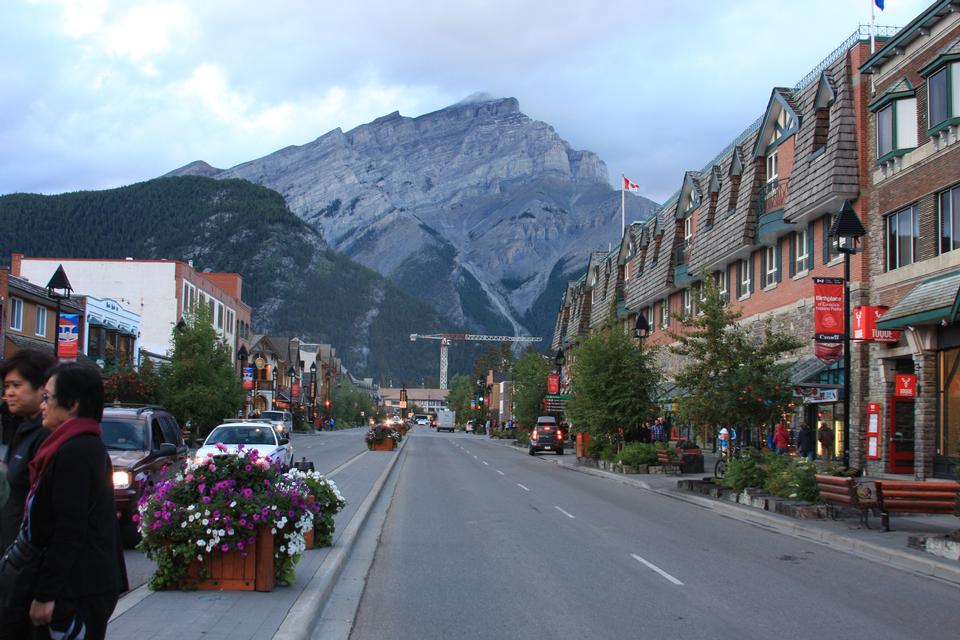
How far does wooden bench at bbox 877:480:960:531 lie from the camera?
15414mm

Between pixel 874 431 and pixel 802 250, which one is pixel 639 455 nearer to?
pixel 874 431

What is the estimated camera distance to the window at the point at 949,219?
77.2 ft

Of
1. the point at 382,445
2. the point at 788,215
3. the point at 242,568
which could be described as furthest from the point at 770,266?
the point at 242,568

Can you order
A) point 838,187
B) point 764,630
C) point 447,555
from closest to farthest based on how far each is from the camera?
point 764,630 < point 447,555 < point 838,187

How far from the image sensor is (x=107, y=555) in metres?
→ 4.40

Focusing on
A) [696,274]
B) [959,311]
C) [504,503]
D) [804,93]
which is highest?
[804,93]

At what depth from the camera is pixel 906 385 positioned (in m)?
26.5

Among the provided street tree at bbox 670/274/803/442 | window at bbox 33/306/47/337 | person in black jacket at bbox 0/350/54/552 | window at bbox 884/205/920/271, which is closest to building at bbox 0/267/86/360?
window at bbox 33/306/47/337

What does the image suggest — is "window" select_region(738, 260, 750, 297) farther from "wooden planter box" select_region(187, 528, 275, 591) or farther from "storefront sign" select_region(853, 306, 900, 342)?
"wooden planter box" select_region(187, 528, 275, 591)

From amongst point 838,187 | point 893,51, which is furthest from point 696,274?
point 893,51

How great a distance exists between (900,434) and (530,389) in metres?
35.6

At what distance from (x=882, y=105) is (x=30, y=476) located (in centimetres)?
2699

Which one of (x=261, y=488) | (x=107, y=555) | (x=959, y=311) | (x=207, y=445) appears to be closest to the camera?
(x=107, y=555)

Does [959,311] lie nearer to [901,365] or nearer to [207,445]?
[901,365]
